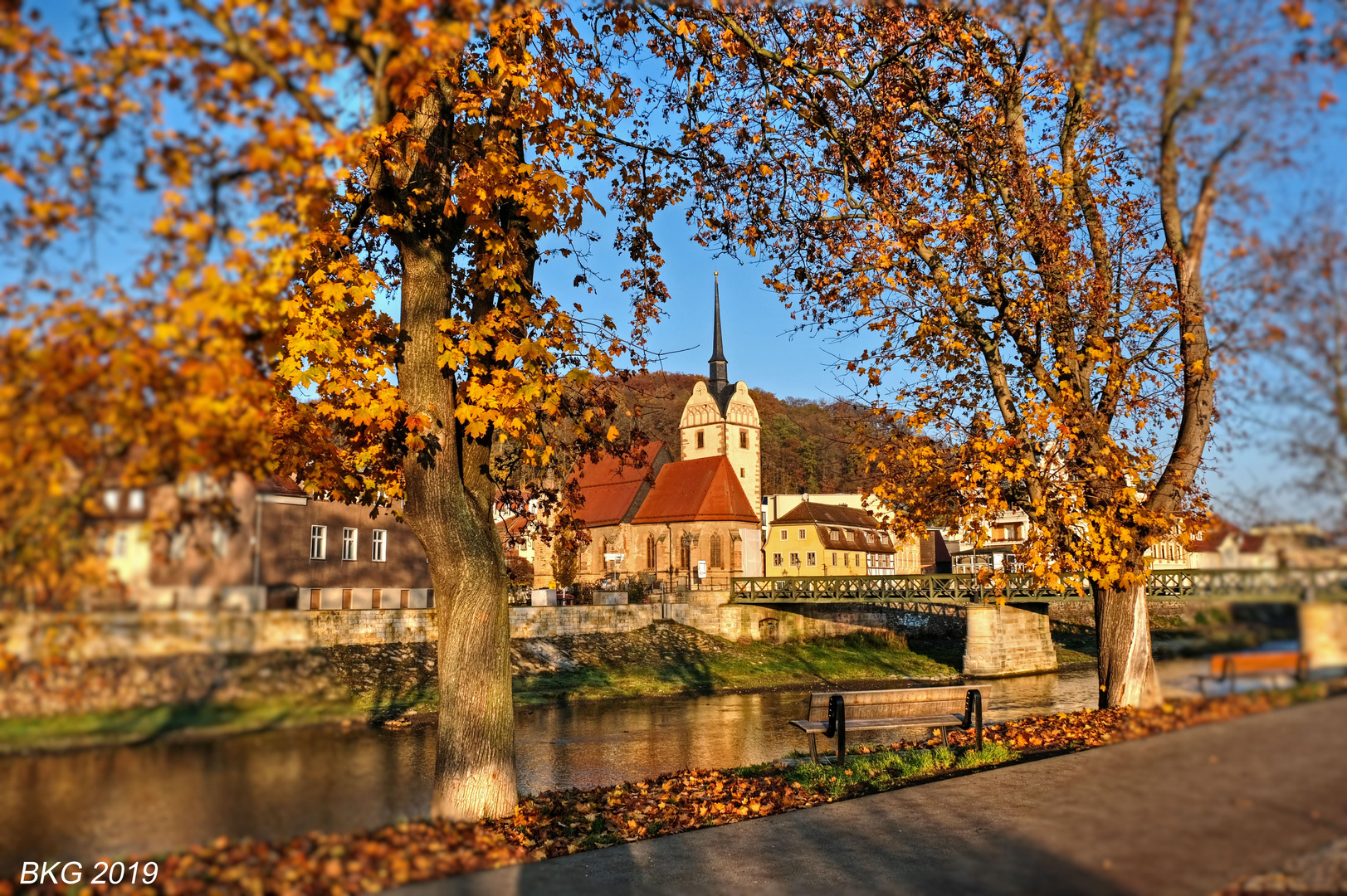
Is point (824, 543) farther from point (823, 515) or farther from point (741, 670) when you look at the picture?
point (741, 670)

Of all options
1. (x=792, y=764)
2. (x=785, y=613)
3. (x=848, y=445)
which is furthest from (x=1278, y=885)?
(x=785, y=613)

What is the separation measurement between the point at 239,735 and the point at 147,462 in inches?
54.6

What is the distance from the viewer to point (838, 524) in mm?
72688

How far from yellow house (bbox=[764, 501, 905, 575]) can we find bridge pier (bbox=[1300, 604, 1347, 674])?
67275 mm

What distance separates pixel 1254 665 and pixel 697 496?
6560 centimetres

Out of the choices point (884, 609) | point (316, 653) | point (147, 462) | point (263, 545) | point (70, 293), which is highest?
point (70, 293)

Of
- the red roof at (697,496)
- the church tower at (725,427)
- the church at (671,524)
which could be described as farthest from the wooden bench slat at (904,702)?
the church tower at (725,427)

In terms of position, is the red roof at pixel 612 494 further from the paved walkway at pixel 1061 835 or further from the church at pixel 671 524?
the paved walkway at pixel 1061 835

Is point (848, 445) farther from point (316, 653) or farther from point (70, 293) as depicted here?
point (70, 293)

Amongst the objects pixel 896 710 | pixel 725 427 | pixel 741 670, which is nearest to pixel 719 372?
pixel 725 427

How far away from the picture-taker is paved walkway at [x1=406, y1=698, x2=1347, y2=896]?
3295mm

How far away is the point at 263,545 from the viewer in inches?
175

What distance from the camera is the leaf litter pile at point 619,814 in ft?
13.8

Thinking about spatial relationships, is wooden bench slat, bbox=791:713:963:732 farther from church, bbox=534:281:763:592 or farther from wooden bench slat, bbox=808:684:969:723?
church, bbox=534:281:763:592
